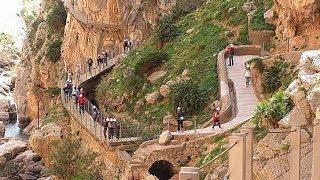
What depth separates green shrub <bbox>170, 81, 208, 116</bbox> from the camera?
1271 inches

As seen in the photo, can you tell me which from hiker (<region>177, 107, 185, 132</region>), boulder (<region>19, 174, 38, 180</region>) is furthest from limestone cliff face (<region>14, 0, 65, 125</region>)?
hiker (<region>177, 107, 185, 132</region>)

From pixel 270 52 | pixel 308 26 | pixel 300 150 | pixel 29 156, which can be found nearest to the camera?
pixel 300 150

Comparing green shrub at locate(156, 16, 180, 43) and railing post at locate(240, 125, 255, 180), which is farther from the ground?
railing post at locate(240, 125, 255, 180)

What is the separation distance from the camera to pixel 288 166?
40.7 feet

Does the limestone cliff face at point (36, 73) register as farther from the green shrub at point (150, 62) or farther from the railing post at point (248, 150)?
the railing post at point (248, 150)

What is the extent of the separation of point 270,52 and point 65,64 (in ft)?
80.7

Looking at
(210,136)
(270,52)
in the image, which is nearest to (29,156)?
(270,52)

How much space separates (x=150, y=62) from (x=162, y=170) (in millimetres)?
14150

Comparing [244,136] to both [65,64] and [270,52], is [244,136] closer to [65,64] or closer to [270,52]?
[270,52]

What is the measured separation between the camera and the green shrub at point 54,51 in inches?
2281

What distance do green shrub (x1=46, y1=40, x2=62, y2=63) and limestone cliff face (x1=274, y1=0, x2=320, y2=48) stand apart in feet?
92.1

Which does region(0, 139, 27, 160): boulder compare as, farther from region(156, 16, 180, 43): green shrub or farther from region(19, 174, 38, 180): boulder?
region(156, 16, 180, 43): green shrub

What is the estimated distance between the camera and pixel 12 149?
44594 millimetres

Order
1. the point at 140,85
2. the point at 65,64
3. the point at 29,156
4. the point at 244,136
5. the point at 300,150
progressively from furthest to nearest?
the point at 65,64 < the point at 29,156 < the point at 140,85 < the point at 300,150 < the point at 244,136
